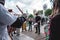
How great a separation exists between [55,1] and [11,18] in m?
1.05

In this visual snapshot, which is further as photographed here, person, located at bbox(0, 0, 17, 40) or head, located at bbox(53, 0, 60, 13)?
person, located at bbox(0, 0, 17, 40)

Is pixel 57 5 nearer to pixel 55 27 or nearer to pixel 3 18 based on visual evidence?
pixel 55 27

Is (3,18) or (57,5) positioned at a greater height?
(57,5)

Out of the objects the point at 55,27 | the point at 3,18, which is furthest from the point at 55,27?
the point at 3,18

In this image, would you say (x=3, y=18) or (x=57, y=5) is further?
(x=3, y=18)

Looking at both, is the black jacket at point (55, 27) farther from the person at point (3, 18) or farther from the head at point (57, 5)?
the person at point (3, 18)

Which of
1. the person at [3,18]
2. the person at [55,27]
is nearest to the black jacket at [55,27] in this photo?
the person at [55,27]

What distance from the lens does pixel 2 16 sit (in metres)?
3.27

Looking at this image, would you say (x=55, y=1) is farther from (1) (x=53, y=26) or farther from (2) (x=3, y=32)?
(2) (x=3, y=32)

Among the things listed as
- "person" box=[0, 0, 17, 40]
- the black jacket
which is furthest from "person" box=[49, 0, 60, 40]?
"person" box=[0, 0, 17, 40]

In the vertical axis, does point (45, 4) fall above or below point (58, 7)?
below

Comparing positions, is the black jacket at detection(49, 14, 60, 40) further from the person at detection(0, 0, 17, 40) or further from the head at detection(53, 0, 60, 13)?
the person at detection(0, 0, 17, 40)

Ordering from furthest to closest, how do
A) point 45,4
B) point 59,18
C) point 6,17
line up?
1. point 45,4
2. point 6,17
3. point 59,18

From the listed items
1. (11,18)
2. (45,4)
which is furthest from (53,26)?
(45,4)
